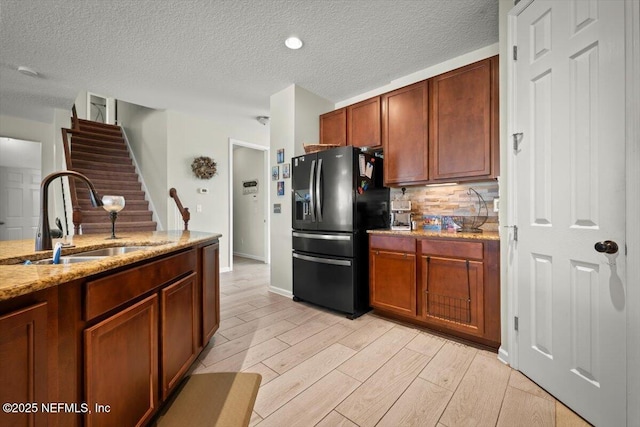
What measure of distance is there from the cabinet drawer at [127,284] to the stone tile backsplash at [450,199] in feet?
7.99

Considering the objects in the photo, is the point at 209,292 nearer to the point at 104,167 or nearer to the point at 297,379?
the point at 297,379

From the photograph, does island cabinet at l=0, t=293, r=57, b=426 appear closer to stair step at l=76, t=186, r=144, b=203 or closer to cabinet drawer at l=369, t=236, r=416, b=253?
cabinet drawer at l=369, t=236, r=416, b=253

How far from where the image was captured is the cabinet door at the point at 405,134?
269cm

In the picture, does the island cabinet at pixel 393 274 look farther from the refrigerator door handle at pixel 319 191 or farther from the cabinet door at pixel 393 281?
the refrigerator door handle at pixel 319 191

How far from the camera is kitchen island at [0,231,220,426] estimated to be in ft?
2.41

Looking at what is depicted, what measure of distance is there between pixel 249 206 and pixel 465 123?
4.88 metres

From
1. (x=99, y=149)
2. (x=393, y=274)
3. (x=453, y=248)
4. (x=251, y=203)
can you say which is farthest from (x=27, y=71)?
(x=453, y=248)

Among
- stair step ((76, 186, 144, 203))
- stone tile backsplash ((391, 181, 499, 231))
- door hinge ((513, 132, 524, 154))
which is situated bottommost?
stone tile backsplash ((391, 181, 499, 231))

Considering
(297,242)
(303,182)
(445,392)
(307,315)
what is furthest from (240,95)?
(445,392)

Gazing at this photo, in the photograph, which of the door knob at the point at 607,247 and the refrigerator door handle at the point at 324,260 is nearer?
the door knob at the point at 607,247

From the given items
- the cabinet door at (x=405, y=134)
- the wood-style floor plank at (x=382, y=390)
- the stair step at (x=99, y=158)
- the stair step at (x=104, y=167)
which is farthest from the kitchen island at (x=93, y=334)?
the stair step at (x=99, y=158)

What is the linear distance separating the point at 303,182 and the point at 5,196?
4.83m

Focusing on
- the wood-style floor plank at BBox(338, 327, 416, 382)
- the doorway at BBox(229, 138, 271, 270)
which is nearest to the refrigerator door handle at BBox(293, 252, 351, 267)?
the wood-style floor plank at BBox(338, 327, 416, 382)

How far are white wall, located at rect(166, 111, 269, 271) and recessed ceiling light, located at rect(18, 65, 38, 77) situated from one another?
154cm
